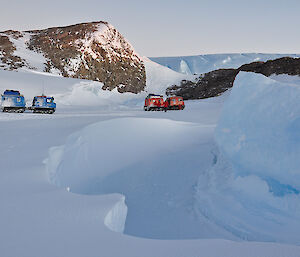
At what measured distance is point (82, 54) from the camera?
162 feet

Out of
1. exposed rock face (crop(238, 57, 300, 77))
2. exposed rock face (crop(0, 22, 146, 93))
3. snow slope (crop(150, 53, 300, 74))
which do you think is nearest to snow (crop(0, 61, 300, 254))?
exposed rock face (crop(238, 57, 300, 77))

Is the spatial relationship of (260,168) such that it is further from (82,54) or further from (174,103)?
(82,54)

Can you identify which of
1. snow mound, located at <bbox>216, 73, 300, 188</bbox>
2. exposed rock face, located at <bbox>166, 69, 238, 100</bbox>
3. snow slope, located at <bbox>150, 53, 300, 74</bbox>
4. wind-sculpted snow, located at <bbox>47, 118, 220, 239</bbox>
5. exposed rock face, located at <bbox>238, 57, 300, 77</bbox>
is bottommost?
wind-sculpted snow, located at <bbox>47, 118, 220, 239</bbox>

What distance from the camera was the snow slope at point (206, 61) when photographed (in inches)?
2894

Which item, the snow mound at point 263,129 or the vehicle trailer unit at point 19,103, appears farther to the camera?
the vehicle trailer unit at point 19,103

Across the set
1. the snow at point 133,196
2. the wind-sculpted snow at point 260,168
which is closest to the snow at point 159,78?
the snow at point 133,196

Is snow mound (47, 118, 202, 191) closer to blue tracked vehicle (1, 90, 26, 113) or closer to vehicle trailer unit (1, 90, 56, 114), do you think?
vehicle trailer unit (1, 90, 56, 114)

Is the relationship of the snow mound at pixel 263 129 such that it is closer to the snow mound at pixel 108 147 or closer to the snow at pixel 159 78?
the snow mound at pixel 108 147

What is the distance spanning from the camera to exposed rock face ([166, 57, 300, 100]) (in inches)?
1638

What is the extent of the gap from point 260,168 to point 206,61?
74.0 m

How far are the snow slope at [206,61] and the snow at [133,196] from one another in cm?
6497

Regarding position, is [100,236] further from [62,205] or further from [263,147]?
[263,147]

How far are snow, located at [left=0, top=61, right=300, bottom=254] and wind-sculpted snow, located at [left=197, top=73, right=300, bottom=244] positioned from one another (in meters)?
0.03

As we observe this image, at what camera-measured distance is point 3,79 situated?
1028 inches
